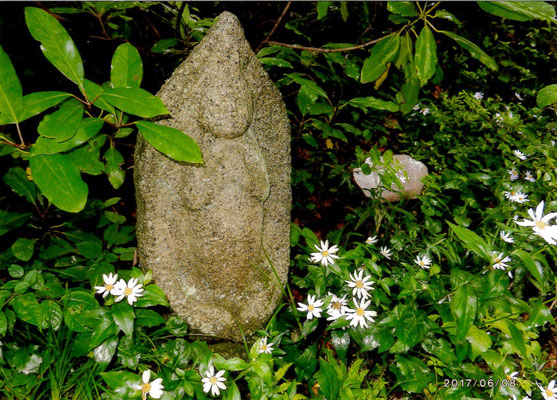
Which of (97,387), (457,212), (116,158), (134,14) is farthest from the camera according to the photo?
(134,14)

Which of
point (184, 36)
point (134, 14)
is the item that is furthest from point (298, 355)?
point (134, 14)

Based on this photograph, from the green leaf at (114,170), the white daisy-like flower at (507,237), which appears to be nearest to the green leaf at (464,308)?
the white daisy-like flower at (507,237)

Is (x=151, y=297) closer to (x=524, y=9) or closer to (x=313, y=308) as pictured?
(x=313, y=308)

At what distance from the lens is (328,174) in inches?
103

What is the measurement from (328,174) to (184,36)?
1249 millimetres

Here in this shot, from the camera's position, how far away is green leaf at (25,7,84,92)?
43.5 inches

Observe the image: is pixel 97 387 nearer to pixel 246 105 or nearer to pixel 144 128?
pixel 144 128

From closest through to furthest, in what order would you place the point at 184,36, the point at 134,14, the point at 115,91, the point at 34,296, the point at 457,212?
the point at 115,91 < the point at 34,296 < the point at 184,36 < the point at 457,212 < the point at 134,14

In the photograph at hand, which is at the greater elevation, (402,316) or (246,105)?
(246,105)

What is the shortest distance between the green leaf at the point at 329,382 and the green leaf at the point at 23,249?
4.37 feet

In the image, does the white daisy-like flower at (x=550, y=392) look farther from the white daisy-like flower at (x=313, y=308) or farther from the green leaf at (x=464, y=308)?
the white daisy-like flower at (x=313, y=308)

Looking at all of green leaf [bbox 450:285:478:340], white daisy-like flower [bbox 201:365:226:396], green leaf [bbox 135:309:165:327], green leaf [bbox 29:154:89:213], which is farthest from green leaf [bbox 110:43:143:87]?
green leaf [bbox 450:285:478:340]

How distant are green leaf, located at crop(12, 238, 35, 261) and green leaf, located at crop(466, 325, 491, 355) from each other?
1.83 metres

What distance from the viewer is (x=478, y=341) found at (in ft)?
4.52
